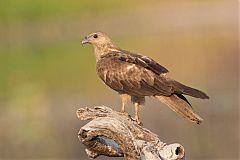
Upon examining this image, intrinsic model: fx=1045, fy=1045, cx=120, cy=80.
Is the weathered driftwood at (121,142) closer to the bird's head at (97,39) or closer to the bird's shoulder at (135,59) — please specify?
the bird's shoulder at (135,59)

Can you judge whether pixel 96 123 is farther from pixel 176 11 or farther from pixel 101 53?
pixel 176 11

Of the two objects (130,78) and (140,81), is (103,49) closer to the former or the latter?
(130,78)

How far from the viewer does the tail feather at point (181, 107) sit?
8.86 metres

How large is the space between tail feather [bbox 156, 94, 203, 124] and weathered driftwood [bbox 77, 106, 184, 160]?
0.66 meters

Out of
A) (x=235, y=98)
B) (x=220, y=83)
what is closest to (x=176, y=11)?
(x=220, y=83)

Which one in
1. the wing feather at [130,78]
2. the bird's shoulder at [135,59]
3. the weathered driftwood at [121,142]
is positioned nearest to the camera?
the weathered driftwood at [121,142]

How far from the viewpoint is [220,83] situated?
20.1 m

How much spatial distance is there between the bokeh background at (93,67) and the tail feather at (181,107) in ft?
18.8

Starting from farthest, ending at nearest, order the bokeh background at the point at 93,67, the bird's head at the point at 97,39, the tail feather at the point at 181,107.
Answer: the bokeh background at the point at 93,67 → the bird's head at the point at 97,39 → the tail feather at the point at 181,107

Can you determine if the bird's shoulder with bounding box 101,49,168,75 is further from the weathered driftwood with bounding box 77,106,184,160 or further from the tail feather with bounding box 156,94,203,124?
the weathered driftwood with bounding box 77,106,184,160

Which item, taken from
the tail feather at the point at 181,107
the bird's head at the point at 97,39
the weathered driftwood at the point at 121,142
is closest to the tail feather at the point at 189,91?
the tail feather at the point at 181,107

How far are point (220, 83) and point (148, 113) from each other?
3770 mm

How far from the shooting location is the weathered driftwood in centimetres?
757

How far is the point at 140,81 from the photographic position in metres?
9.57
